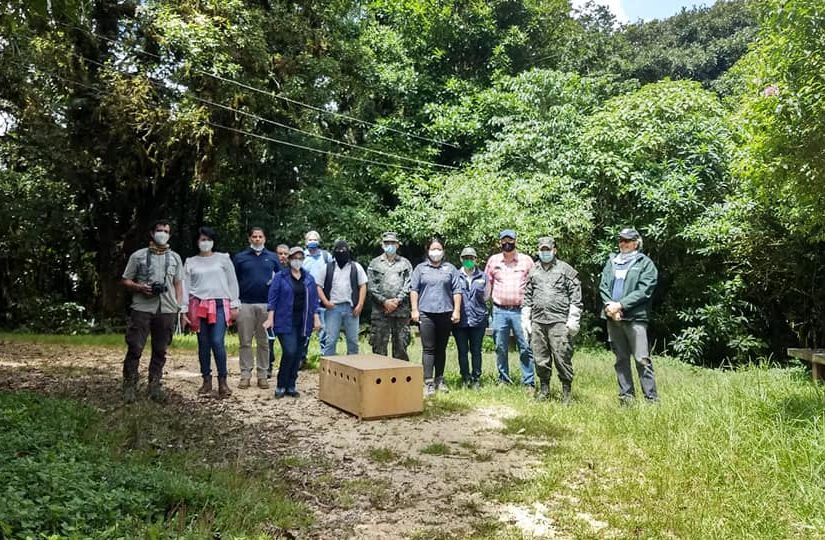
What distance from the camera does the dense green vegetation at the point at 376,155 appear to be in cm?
1138

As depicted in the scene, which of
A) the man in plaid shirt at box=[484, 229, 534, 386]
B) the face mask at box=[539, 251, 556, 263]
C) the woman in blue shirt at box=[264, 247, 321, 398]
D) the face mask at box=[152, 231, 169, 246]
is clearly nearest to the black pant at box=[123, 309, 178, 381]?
the face mask at box=[152, 231, 169, 246]

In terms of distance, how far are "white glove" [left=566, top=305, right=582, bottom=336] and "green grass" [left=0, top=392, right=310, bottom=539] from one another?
3.42 meters

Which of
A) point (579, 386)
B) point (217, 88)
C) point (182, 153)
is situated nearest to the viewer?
point (579, 386)

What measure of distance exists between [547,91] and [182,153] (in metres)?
8.45

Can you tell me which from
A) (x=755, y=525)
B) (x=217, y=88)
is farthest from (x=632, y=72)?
(x=755, y=525)

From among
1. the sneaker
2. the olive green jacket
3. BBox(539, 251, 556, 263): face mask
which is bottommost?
the sneaker

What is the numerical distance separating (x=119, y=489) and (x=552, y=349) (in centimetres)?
433

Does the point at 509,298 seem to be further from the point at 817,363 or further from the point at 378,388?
the point at 817,363

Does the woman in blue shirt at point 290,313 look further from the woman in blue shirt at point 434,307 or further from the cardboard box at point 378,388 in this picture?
the woman in blue shirt at point 434,307

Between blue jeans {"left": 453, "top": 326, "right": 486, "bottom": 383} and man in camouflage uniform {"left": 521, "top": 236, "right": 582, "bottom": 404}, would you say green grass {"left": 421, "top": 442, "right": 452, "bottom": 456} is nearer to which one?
man in camouflage uniform {"left": 521, "top": 236, "right": 582, "bottom": 404}

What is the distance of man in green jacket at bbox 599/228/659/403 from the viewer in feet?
19.0

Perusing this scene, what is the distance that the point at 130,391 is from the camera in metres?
5.83

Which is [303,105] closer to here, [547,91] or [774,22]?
[547,91]

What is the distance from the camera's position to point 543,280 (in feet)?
20.9
